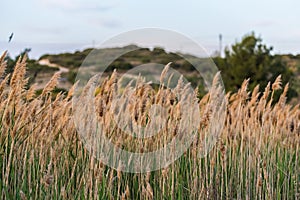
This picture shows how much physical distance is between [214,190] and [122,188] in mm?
538

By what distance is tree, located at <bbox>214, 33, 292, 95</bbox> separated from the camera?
41.1 feet

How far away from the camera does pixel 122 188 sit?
2701 mm

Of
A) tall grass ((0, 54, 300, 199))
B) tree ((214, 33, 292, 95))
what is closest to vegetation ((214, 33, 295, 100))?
tree ((214, 33, 292, 95))

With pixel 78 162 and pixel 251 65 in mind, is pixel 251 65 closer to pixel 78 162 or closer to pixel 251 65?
pixel 251 65

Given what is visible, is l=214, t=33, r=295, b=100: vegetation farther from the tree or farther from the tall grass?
the tall grass

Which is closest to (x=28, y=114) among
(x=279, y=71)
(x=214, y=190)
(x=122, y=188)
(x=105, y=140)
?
(x=105, y=140)

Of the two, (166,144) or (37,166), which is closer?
(37,166)

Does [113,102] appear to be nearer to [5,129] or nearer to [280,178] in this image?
[5,129]

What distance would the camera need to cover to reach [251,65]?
41.3 feet

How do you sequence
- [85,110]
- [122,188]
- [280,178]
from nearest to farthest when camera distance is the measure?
1. [122,188]
2. [85,110]
3. [280,178]

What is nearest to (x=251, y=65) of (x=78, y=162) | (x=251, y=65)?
(x=251, y=65)

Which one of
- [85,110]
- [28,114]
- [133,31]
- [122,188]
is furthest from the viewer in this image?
[133,31]

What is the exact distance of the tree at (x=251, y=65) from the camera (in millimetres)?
12523

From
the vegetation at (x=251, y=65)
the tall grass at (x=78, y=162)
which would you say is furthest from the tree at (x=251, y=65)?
the tall grass at (x=78, y=162)
